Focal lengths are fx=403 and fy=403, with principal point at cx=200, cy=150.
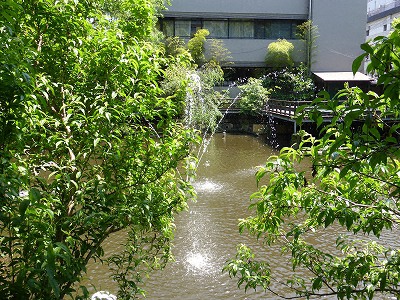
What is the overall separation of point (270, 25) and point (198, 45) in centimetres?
552

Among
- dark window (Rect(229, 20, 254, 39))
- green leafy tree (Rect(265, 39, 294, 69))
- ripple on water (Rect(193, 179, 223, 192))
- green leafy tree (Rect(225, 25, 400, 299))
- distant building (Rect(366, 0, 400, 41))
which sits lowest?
ripple on water (Rect(193, 179, 223, 192))

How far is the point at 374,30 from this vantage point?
37844 millimetres

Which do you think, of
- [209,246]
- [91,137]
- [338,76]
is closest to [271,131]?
[338,76]

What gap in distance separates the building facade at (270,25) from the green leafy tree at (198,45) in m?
1.36

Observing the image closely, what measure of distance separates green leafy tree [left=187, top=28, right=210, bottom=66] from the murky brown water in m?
14.6

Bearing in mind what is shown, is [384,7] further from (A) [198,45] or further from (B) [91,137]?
(B) [91,137]

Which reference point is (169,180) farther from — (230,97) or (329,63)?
(329,63)

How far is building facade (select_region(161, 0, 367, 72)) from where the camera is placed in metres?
26.8

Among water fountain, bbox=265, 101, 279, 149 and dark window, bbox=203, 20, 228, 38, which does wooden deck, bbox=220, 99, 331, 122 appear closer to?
water fountain, bbox=265, 101, 279, 149

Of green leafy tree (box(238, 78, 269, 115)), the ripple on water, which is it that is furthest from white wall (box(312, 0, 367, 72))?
the ripple on water

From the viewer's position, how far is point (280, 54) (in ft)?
85.9

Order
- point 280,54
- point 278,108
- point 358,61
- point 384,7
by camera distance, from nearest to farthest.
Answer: point 358,61 → point 278,108 → point 280,54 → point 384,7

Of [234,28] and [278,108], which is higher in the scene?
[234,28]

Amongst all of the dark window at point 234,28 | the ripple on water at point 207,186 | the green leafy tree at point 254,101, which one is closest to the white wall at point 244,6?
the dark window at point 234,28
